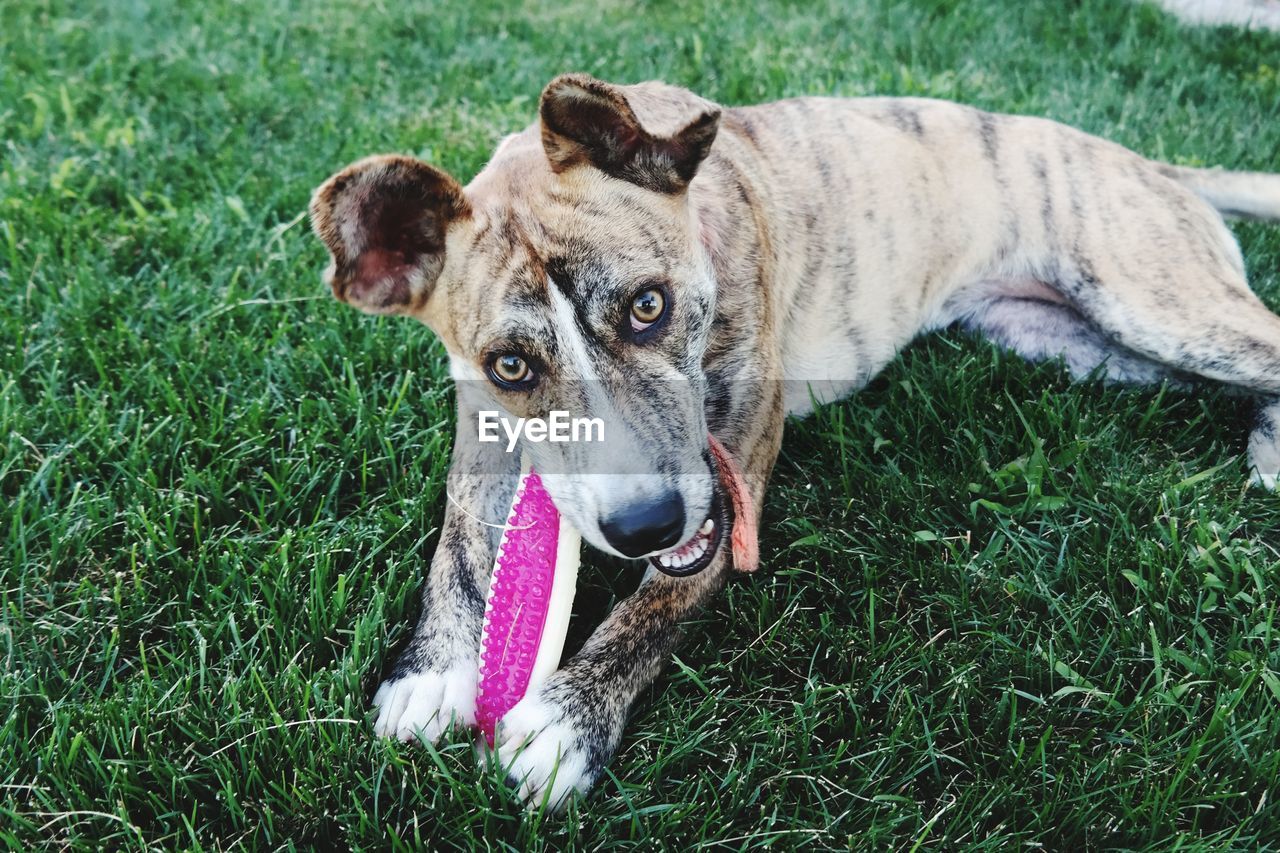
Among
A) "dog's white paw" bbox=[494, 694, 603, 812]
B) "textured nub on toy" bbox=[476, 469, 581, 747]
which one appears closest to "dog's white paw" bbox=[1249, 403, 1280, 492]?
"textured nub on toy" bbox=[476, 469, 581, 747]

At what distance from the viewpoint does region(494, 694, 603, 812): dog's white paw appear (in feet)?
7.57

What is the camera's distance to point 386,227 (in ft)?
8.59

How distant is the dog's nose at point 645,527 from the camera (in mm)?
2320

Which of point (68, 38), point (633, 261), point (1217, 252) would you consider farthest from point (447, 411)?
point (68, 38)

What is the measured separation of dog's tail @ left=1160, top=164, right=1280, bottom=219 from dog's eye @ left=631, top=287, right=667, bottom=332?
2.38 m

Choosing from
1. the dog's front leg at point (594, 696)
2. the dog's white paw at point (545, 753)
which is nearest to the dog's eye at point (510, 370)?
the dog's front leg at point (594, 696)

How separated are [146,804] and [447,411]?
5.19 ft

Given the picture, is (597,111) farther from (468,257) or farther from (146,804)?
(146,804)

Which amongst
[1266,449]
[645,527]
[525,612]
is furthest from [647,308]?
[1266,449]

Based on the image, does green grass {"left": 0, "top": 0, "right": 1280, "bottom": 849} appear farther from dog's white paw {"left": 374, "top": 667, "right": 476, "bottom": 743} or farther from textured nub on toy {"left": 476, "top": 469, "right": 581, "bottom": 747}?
textured nub on toy {"left": 476, "top": 469, "right": 581, "bottom": 747}

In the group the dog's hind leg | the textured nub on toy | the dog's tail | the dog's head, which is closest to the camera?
the dog's head

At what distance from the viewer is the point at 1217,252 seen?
11.9ft

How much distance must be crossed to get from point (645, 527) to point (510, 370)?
0.56m

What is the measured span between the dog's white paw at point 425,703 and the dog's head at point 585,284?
53cm
